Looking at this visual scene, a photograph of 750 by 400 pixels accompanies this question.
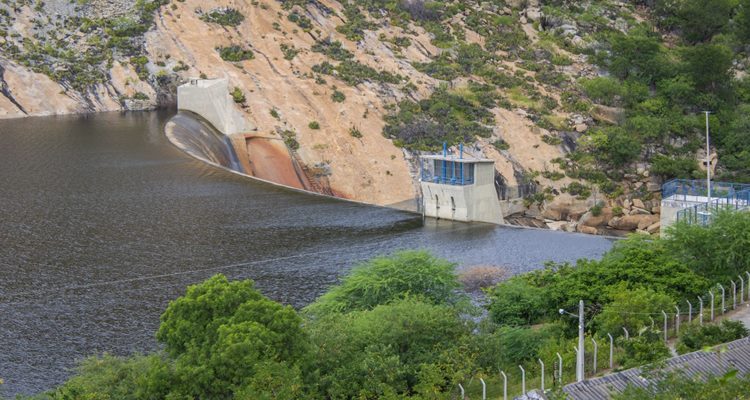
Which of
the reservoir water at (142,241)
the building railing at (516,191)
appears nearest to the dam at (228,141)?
the reservoir water at (142,241)

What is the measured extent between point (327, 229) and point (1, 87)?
3814 cm

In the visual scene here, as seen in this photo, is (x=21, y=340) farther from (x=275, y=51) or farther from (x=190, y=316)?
(x=275, y=51)

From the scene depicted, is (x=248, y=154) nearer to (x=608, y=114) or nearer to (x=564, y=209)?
(x=564, y=209)

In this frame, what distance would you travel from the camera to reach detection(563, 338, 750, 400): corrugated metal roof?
29.5 metres

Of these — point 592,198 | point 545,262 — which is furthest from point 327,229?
point 592,198

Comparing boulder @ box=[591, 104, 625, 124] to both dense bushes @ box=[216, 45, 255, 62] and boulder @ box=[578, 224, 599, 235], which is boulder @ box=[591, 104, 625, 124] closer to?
boulder @ box=[578, 224, 599, 235]

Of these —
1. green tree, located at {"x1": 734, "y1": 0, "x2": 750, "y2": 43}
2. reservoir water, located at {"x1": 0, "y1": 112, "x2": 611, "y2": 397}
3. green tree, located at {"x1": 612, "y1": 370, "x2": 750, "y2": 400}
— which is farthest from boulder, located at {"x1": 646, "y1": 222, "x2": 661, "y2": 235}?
green tree, located at {"x1": 612, "y1": 370, "x2": 750, "y2": 400}

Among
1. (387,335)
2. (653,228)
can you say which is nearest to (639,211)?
(653,228)

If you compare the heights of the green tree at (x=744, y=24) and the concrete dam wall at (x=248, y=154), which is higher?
the green tree at (x=744, y=24)

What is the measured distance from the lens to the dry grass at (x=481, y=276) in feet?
170

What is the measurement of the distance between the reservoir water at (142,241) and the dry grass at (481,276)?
1.12 m

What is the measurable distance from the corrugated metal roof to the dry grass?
1875cm

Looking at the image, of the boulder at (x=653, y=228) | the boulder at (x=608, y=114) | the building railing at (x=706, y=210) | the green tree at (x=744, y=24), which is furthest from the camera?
the green tree at (x=744, y=24)

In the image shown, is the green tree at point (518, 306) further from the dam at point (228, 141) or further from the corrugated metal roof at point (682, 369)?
the dam at point (228, 141)
